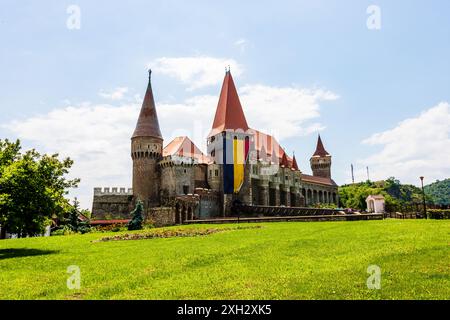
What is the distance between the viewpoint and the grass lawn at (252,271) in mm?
7625

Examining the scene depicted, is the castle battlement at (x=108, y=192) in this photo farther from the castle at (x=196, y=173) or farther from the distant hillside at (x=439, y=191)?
the distant hillside at (x=439, y=191)

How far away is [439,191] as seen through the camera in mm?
175000

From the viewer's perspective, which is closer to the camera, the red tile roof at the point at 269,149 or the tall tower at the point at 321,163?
the red tile roof at the point at 269,149

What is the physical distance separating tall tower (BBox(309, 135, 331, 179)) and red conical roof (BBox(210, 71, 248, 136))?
3739cm

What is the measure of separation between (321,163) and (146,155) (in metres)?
50.7

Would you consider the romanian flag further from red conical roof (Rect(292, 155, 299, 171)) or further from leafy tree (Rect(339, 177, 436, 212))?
leafy tree (Rect(339, 177, 436, 212))

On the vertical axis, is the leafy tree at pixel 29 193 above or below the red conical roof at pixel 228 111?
below

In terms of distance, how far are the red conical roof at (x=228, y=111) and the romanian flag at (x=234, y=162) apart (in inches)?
80.7

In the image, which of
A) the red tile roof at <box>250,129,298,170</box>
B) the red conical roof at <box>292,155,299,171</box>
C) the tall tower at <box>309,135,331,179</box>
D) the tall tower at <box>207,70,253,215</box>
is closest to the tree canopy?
the tall tower at <box>309,135,331,179</box>

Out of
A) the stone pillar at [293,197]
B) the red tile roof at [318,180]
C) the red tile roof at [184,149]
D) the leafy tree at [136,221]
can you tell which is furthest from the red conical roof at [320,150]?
the leafy tree at [136,221]

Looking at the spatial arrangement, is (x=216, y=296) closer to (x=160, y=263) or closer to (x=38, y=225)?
(x=160, y=263)

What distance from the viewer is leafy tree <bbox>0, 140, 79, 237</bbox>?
15.9 m

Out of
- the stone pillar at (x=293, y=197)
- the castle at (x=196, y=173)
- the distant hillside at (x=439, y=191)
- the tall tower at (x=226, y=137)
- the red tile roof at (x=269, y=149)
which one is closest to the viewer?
the castle at (x=196, y=173)
